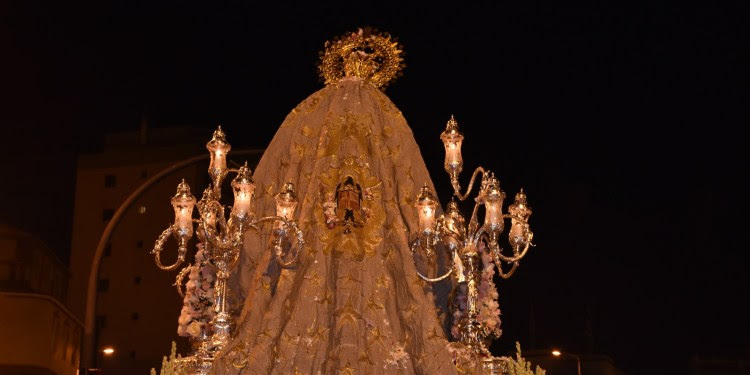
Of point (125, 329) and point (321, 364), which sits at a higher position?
point (125, 329)

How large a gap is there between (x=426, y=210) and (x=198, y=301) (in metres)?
3.02

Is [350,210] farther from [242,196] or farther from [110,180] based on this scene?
[110,180]

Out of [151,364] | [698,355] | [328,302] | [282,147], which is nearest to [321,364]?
[328,302]

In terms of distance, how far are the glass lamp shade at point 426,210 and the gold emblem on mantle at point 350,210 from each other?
1.56 ft

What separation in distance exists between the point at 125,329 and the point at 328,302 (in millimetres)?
39259

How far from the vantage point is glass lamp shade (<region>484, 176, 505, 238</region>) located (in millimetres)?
11516

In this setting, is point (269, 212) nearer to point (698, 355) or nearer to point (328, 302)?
point (328, 302)

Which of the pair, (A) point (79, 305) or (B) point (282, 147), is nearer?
(B) point (282, 147)

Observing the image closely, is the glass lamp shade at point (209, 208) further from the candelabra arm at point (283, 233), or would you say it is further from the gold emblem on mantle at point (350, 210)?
the gold emblem on mantle at point (350, 210)

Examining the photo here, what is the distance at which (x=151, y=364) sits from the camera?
46.7m

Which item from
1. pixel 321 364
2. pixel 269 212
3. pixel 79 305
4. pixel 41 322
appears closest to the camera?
pixel 321 364

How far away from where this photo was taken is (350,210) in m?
11.4

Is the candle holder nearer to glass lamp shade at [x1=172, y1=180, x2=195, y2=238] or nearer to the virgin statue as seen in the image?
glass lamp shade at [x1=172, y1=180, x2=195, y2=238]

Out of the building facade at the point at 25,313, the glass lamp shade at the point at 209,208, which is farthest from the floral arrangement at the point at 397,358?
the building facade at the point at 25,313
